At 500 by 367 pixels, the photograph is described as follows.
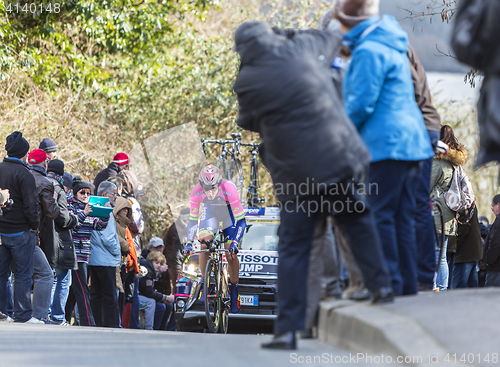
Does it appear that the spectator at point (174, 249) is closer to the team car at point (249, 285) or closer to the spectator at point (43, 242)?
the team car at point (249, 285)

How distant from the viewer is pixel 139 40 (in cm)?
2206

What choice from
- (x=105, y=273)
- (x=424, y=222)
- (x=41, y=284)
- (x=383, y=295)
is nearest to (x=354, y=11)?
(x=424, y=222)

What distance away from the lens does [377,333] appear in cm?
417

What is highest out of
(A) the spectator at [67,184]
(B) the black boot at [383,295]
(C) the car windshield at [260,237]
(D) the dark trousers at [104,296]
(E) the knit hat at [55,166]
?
(E) the knit hat at [55,166]

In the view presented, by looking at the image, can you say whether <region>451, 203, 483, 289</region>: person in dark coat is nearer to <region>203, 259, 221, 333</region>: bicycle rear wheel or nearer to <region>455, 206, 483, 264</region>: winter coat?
<region>455, 206, 483, 264</region>: winter coat

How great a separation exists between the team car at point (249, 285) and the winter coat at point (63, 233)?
208 centimetres

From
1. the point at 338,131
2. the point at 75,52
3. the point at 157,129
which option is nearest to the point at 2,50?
the point at 75,52

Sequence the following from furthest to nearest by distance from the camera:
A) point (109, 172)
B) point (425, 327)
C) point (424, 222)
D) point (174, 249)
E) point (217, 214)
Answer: point (174, 249) → point (109, 172) → point (217, 214) → point (424, 222) → point (425, 327)

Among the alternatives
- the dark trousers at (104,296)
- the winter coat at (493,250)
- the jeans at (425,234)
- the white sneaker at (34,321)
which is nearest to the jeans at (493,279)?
the winter coat at (493,250)

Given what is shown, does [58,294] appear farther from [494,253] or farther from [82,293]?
[494,253]

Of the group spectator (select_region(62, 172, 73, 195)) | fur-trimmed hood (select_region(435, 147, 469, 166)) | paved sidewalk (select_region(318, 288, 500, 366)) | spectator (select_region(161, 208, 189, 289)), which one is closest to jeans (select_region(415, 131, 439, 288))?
paved sidewalk (select_region(318, 288, 500, 366))

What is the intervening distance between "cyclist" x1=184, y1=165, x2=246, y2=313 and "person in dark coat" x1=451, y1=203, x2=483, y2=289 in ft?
9.43

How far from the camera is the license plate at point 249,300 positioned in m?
10.6

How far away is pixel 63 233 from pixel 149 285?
12.6 ft
